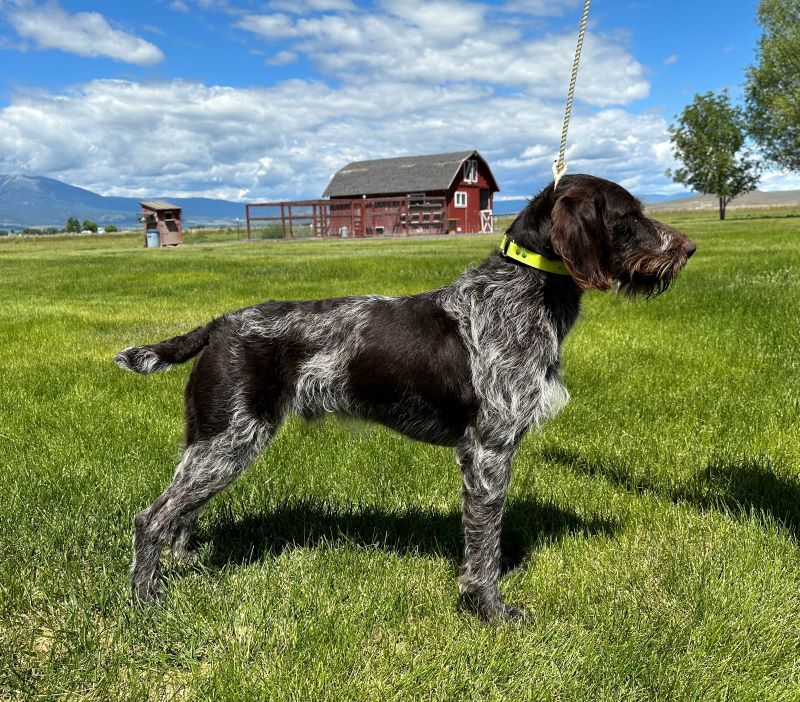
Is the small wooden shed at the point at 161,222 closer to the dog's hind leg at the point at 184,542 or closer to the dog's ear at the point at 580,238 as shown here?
the dog's hind leg at the point at 184,542

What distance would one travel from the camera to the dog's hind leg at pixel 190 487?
3.81 m

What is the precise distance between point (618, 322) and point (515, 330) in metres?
8.06

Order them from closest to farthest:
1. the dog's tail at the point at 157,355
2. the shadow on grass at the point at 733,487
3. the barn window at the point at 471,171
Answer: the dog's tail at the point at 157,355
the shadow on grass at the point at 733,487
the barn window at the point at 471,171

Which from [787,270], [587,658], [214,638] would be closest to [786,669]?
[587,658]

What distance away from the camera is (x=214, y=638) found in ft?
11.1

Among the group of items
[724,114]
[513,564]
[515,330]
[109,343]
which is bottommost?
[513,564]

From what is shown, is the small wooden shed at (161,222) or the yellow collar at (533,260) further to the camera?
the small wooden shed at (161,222)

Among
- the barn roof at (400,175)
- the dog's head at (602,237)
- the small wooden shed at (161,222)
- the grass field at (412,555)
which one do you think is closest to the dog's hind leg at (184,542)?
the grass field at (412,555)

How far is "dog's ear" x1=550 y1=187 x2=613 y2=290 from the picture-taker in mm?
3537

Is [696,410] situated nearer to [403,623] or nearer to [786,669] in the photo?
[786,669]

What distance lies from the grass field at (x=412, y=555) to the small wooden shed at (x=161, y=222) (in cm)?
4190

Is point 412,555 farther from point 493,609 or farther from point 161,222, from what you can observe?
point 161,222

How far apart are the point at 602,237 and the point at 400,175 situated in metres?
62.7

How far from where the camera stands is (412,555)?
4289mm
